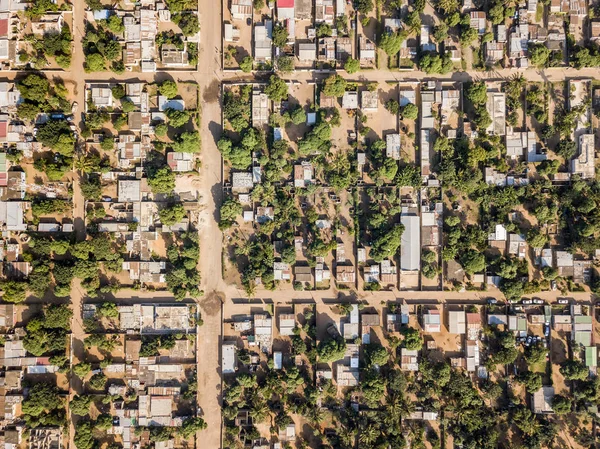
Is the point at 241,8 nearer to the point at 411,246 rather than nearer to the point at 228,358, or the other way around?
the point at 411,246

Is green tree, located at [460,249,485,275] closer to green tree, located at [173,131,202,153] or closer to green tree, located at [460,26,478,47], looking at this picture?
green tree, located at [460,26,478,47]

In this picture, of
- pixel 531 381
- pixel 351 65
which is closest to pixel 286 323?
pixel 531 381

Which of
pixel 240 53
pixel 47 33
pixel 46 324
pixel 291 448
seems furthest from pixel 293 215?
pixel 47 33

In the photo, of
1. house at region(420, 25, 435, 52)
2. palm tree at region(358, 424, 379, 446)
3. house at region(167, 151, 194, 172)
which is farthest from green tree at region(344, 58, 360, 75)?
palm tree at region(358, 424, 379, 446)

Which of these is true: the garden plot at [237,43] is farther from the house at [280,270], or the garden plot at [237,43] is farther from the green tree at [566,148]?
the green tree at [566,148]

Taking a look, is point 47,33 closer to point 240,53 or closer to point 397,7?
point 240,53

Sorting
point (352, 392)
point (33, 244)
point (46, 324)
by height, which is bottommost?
point (352, 392)

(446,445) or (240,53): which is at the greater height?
(240,53)
